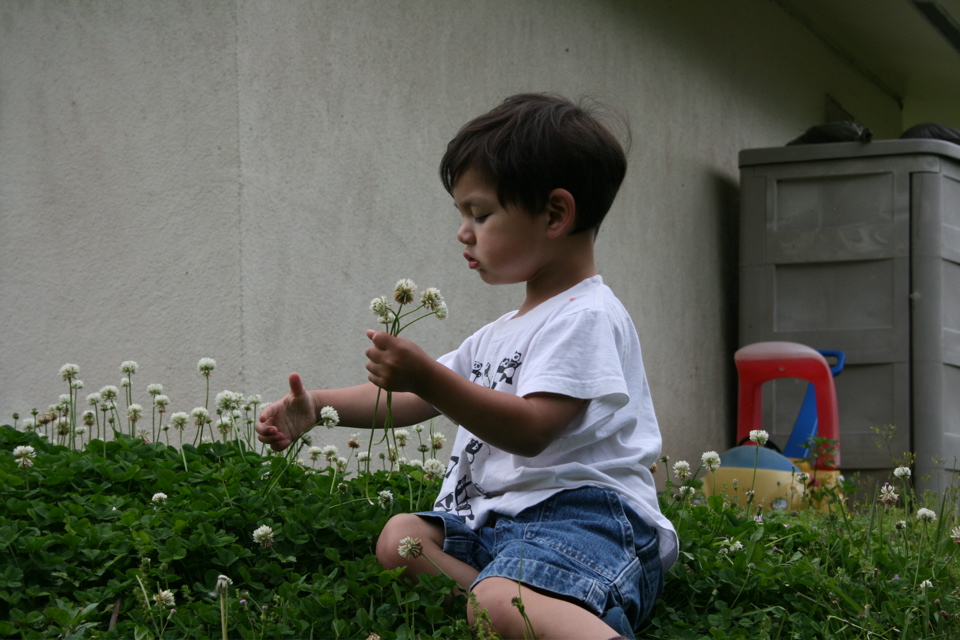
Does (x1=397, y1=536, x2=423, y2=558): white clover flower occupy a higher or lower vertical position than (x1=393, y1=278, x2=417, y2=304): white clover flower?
lower

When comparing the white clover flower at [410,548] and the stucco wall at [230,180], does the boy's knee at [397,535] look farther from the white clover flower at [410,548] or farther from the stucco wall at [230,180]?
the stucco wall at [230,180]

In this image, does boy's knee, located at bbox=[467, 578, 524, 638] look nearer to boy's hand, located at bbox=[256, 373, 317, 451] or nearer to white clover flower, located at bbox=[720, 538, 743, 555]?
boy's hand, located at bbox=[256, 373, 317, 451]

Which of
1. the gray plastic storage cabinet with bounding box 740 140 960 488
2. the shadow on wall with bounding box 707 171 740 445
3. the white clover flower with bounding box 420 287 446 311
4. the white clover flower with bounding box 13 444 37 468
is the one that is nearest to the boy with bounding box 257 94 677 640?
the white clover flower with bounding box 420 287 446 311

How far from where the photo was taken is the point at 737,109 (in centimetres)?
869

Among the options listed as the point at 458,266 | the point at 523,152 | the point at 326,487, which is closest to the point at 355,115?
the point at 458,266

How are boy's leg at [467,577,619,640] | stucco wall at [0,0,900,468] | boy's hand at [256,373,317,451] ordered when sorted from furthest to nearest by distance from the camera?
1. stucco wall at [0,0,900,468]
2. boy's hand at [256,373,317,451]
3. boy's leg at [467,577,619,640]

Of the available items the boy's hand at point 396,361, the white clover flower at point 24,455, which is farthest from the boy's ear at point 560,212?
the white clover flower at point 24,455

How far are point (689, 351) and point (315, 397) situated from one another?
5.34 metres

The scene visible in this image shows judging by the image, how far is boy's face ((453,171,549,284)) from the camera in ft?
8.12

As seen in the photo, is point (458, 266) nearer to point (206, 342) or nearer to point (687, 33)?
point (206, 342)

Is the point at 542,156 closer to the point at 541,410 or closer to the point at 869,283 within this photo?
the point at 541,410

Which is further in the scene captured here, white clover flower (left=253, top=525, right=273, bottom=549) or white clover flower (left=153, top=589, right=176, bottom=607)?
white clover flower (left=253, top=525, right=273, bottom=549)

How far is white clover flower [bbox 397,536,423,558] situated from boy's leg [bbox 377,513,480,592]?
0.03m

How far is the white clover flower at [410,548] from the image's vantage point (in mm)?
2359
